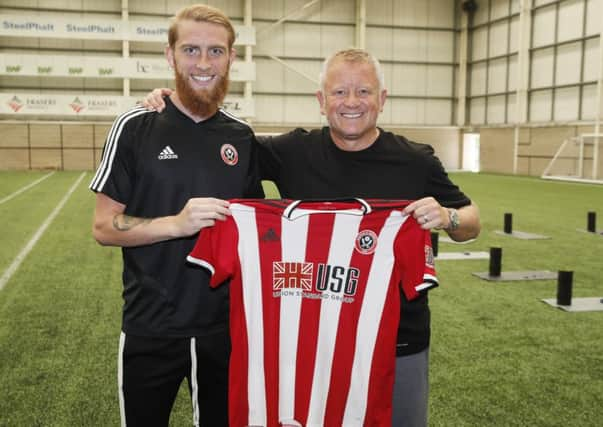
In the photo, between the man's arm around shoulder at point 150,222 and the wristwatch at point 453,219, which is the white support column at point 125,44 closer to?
the man's arm around shoulder at point 150,222

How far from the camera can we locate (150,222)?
8.59 feet

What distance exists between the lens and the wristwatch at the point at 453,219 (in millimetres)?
2725

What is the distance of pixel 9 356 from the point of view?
505cm

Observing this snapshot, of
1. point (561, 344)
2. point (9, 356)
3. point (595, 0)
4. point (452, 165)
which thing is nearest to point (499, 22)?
point (595, 0)

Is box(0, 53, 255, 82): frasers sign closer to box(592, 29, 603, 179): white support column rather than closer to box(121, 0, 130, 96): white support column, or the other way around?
box(121, 0, 130, 96): white support column

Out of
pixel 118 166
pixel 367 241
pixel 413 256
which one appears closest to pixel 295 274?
pixel 367 241

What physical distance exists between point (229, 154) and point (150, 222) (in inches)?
19.5

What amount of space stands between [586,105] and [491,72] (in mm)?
6701

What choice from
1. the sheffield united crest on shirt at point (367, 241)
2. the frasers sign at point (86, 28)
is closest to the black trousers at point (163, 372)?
the sheffield united crest on shirt at point (367, 241)

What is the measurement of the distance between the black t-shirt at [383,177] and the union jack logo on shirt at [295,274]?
38 centimetres

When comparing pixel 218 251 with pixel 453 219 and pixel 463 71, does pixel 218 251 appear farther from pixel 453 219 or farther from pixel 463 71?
pixel 463 71

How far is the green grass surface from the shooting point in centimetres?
409

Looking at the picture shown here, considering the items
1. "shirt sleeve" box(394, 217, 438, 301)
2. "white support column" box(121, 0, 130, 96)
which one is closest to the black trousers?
"shirt sleeve" box(394, 217, 438, 301)

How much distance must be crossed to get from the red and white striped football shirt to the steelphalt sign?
25.9 meters
